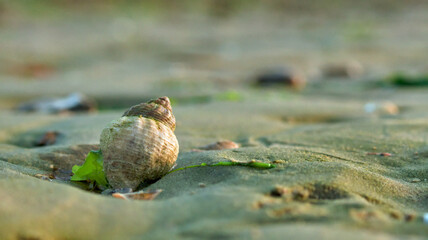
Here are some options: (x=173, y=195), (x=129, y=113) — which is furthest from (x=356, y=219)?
(x=129, y=113)

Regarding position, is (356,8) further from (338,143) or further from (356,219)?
(356,219)

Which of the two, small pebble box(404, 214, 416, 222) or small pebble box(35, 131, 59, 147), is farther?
small pebble box(35, 131, 59, 147)

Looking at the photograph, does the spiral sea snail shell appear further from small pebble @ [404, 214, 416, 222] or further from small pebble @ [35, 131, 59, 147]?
small pebble @ [35, 131, 59, 147]

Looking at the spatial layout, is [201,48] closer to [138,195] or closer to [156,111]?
[156,111]

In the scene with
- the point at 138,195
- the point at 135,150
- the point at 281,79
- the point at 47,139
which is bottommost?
the point at 47,139

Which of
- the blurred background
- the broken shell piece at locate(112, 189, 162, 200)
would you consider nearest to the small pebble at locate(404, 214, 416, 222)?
the broken shell piece at locate(112, 189, 162, 200)

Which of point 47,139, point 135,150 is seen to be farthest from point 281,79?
point 135,150
